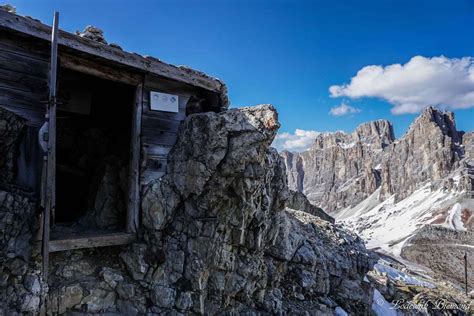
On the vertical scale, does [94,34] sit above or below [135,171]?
above

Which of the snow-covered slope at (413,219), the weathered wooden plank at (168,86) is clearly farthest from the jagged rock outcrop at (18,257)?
the snow-covered slope at (413,219)

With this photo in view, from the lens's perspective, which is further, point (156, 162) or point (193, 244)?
point (156, 162)

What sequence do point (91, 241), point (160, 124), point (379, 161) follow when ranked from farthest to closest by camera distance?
point (379, 161)
point (160, 124)
point (91, 241)

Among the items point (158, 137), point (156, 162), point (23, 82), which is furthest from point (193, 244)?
point (23, 82)

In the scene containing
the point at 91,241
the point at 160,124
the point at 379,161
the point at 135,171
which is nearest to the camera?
the point at 91,241

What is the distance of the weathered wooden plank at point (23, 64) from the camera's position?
6254 mm

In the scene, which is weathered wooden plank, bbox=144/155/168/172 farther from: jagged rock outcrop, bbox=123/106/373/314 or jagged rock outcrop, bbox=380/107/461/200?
jagged rock outcrop, bbox=380/107/461/200

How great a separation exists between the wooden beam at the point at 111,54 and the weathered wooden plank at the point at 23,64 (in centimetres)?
52

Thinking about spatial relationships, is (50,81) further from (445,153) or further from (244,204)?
(445,153)

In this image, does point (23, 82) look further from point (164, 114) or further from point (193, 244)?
point (193, 244)

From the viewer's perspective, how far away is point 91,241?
6875 millimetres

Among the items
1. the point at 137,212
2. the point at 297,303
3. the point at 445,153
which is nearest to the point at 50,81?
the point at 137,212

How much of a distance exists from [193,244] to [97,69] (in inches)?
159

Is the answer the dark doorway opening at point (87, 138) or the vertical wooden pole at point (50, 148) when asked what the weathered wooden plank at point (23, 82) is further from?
the dark doorway opening at point (87, 138)
